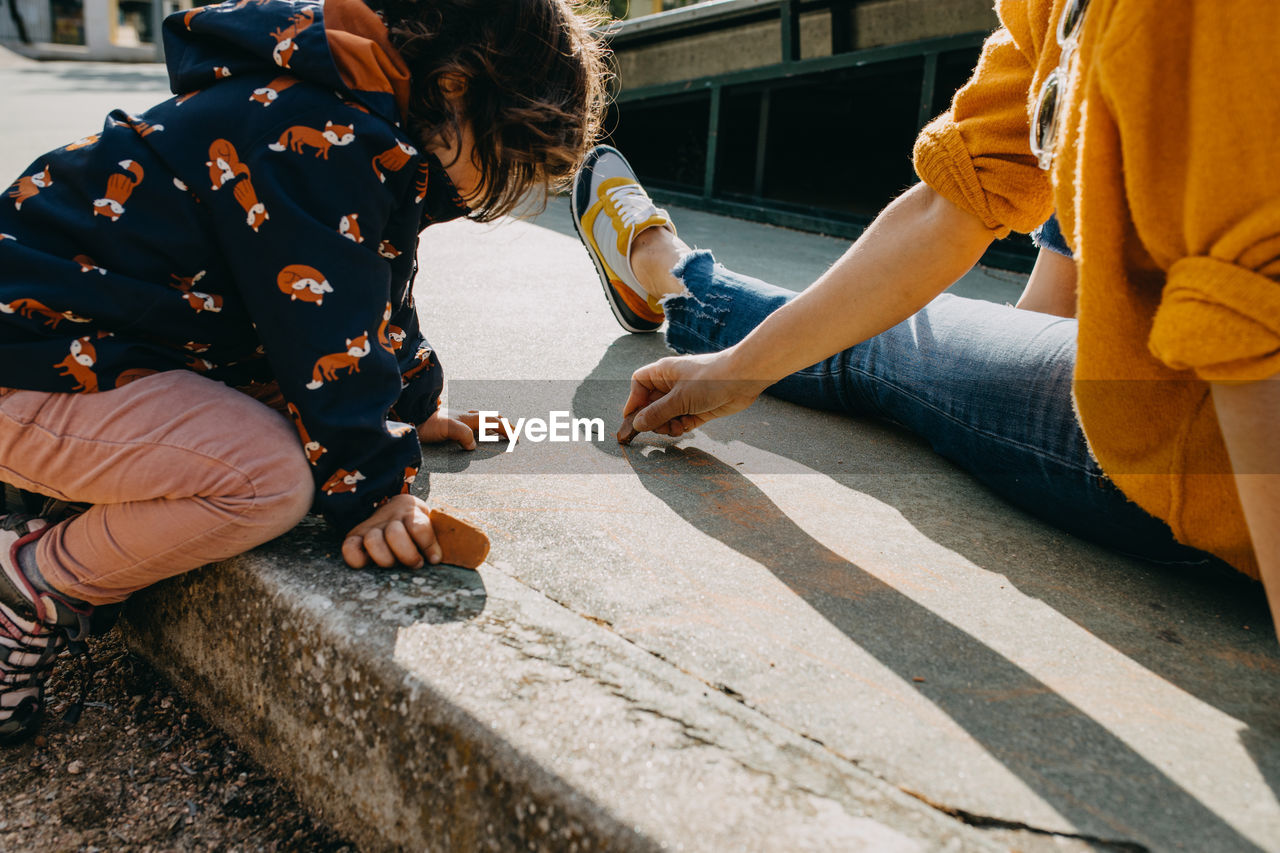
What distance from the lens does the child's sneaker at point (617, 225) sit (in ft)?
7.18

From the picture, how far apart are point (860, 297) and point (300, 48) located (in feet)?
2.73

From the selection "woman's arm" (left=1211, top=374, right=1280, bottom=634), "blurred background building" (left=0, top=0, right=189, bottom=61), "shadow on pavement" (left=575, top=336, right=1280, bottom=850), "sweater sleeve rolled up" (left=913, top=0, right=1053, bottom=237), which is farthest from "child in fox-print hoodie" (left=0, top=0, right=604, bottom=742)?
"blurred background building" (left=0, top=0, right=189, bottom=61)

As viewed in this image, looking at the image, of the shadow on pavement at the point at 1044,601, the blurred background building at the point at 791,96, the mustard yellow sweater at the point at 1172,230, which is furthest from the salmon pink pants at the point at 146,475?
the blurred background building at the point at 791,96

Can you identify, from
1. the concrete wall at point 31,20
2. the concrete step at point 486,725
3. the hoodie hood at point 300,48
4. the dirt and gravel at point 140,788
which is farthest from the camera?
the concrete wall at point 31,20

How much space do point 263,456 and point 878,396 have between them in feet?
3.81

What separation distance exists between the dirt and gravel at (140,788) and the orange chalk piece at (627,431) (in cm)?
80

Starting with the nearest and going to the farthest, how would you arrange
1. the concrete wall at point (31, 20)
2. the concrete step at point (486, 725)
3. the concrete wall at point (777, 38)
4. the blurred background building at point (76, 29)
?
the concrete step at point (486, 725), the concrete wall at point (777, 38), the blurred background building at point (76, 29), the concrete wall at point (31, 20)

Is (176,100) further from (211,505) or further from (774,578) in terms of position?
(774,578)

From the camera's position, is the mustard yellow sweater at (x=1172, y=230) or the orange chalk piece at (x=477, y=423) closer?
the mustard yellow sweater at (x=1172, y=230)

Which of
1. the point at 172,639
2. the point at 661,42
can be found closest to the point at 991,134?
the point at 172,639

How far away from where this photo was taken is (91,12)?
57.6 ft

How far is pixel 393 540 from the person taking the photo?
3.43 feet

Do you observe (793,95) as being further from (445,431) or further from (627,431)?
(445,431)

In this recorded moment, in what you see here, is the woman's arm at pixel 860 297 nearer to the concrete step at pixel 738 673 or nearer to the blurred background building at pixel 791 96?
the concrete step at pixel 738 673
